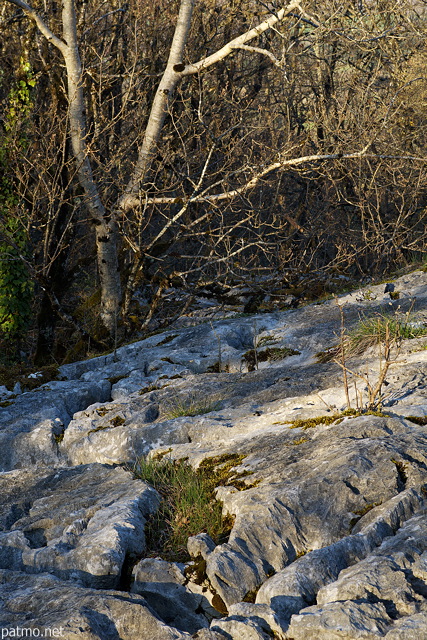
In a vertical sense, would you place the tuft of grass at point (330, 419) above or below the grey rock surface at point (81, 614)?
above

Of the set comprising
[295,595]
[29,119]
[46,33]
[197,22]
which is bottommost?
[295,595]

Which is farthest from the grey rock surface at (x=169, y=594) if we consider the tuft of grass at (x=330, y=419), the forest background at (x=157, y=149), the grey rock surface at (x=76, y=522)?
the forest background at (x=157, y=149)

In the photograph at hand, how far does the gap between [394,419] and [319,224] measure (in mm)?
9313

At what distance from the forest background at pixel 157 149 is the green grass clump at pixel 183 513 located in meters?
5.02

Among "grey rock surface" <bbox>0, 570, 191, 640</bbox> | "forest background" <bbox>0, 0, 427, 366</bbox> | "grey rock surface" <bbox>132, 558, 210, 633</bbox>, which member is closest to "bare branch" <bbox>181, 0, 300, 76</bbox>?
"forest background" <bbox>0, 0, 427, 366</bbox>

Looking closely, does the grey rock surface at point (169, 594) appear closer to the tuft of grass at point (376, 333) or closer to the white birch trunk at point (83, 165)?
the tuft of grass at point (376, 333)

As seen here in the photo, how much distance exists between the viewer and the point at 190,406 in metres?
4.54

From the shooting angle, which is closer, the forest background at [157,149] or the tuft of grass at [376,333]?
the tuft of grass at [376,333]

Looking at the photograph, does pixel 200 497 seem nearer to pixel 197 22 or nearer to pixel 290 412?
pixel 290 412

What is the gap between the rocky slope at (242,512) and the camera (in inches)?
88.4

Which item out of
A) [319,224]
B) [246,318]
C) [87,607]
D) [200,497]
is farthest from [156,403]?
[319,224]

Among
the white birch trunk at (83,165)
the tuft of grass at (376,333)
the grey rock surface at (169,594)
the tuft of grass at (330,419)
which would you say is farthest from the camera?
the white birch trunk at (83,165)

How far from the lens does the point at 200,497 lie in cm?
321

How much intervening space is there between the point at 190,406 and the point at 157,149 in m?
5.77
